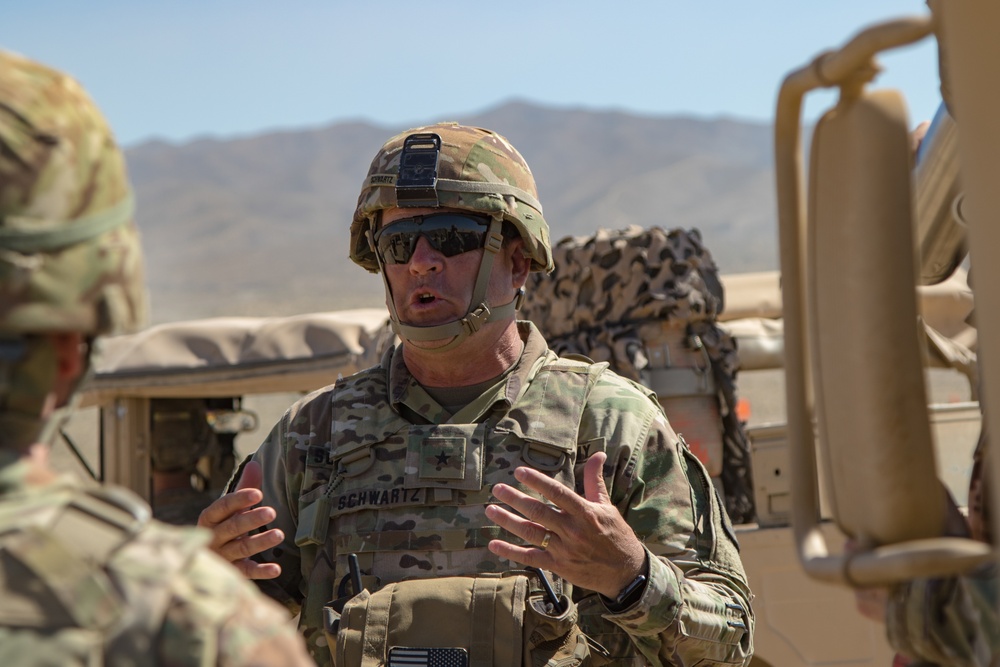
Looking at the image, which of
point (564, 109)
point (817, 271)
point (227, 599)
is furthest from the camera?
point (564, 109)

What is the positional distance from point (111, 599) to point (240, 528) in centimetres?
157

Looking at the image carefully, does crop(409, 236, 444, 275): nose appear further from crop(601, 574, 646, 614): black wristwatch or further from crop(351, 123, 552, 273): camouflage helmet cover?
crop(601, 574, 646, 614): black wristwatch

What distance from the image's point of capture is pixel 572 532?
2984 mm

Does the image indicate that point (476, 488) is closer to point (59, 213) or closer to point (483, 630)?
point (483, 630)

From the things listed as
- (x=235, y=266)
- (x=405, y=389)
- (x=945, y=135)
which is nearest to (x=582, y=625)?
Result: (x=405, y=389)

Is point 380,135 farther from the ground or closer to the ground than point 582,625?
closer to the ground

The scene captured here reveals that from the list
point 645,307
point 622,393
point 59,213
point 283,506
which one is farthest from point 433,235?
point 645,307

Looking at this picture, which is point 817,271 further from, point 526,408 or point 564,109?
point 564,109

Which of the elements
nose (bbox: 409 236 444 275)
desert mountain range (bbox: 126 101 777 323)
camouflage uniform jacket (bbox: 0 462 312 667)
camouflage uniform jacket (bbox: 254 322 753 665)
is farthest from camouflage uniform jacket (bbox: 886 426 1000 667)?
desert mountain range (bbox: 126 101 777 323)

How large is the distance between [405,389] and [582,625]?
0.84 meters

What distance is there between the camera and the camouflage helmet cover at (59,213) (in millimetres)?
1704

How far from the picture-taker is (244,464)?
3.71 metres

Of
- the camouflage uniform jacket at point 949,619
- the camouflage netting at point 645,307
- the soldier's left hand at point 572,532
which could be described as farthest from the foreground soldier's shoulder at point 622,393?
the camouflage netting at point 645,307

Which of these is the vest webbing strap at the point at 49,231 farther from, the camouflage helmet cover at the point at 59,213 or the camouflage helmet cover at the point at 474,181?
the camouflage helmet cover at the point at 474,181
